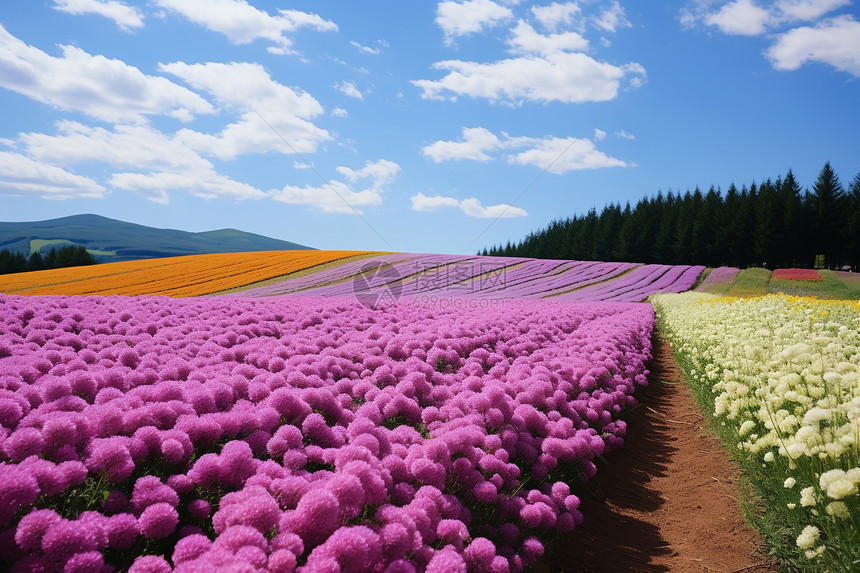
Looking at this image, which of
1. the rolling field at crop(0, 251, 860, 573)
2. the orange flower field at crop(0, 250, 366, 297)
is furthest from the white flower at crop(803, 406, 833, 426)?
the orange flower field at crop(0, 250, 366, 297)

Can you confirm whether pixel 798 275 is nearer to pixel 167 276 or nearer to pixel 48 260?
pixel 167 276

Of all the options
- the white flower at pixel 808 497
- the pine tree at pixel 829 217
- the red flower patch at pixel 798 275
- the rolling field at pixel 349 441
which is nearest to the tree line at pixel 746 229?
the pine tree at pixel 829 217

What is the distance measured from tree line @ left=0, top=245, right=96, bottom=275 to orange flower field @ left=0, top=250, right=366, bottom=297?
51.7ft

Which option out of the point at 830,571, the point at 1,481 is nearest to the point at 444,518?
the point at 1,481

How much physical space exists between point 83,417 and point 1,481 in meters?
0.90

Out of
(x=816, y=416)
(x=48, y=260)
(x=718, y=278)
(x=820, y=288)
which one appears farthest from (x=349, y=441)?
(x=48, y=260)

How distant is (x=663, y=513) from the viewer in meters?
5.43

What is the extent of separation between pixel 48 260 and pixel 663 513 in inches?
2451

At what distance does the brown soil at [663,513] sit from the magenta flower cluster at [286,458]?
516 mm

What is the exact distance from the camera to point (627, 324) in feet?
41.2

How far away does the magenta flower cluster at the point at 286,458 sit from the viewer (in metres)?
2.38

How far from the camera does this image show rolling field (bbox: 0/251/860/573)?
8.16 ft

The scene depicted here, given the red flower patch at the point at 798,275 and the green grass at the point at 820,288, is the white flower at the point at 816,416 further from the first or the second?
the red flower patch at the point at 798,275

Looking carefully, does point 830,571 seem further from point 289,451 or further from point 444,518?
point 289,451
